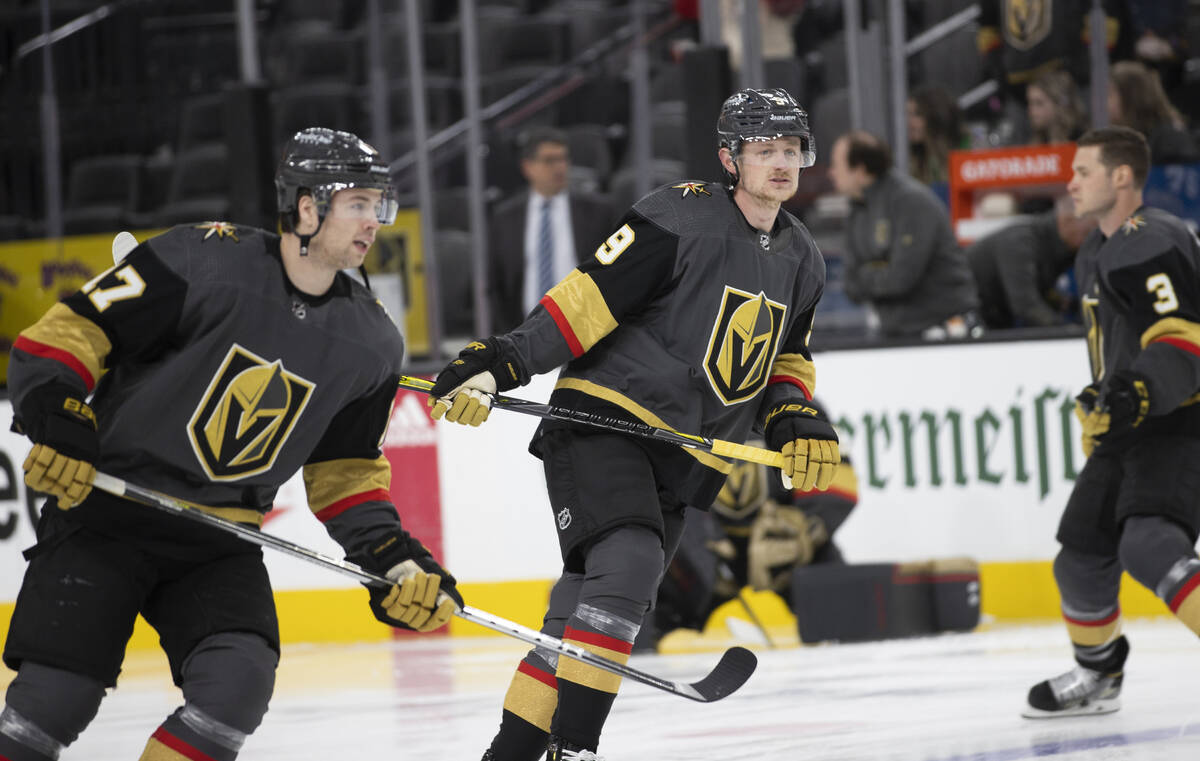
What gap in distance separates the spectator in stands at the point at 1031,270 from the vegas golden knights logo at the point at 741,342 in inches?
108

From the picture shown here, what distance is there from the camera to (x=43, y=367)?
2.37m

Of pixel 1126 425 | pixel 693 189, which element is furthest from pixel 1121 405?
pixel 693 189

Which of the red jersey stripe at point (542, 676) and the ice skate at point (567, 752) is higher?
the red jersey stripe at point (542, 676)

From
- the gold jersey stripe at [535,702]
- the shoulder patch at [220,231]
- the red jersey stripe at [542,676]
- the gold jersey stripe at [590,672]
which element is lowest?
the gold jersey stripe at [535,702]

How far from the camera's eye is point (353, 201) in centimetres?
255

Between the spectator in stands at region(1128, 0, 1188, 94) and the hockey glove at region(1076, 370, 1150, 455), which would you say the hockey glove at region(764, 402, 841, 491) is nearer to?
the hockey glove at region(1076, 370, 1150, 455)

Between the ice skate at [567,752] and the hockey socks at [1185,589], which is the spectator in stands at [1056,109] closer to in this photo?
the hockey socks at [1185,589]

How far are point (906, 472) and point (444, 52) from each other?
3591mm

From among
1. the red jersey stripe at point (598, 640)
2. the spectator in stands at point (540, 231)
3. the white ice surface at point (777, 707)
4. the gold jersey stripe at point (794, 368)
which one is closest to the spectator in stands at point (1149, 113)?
the white ice surface at point (777, 707)

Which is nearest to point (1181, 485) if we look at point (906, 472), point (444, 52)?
point (906, 472)

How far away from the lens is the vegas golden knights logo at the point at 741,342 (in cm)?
289

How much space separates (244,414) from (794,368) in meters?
1.10

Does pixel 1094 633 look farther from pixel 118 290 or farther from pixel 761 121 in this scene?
pixel 118 290

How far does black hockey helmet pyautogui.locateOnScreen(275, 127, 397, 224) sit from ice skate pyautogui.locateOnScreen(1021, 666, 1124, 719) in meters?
→ 1.99
